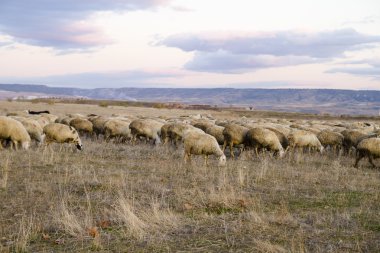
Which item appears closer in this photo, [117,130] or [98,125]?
[117,130]

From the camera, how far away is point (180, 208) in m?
9.38

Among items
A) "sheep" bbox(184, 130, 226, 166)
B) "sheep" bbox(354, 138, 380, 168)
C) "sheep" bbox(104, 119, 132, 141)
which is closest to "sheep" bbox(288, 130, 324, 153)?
"sheep" bbox(354, 138, 380, 168)

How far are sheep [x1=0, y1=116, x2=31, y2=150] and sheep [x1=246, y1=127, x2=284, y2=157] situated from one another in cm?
917

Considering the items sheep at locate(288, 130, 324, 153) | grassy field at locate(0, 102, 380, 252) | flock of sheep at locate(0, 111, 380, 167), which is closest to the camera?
grassy field at locate(0, 102, 380, 252)

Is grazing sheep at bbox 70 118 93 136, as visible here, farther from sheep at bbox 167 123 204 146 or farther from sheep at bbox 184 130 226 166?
sheep at bbox 184 130 226 166

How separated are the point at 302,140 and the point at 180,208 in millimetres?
13781

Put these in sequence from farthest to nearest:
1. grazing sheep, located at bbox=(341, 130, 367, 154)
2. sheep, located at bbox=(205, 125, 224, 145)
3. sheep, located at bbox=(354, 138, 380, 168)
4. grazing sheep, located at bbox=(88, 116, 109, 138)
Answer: grazing sheep, located at bbox=(88, 116, 109, 138) → grazing sheep, located at bbox=(341, 130, 367, 154) → sheep, located at bbox=(205, 125, 224, 145) → sheep, located at bbox=(354, 138, 380, 168)

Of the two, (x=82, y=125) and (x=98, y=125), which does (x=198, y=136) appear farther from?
(x=82, y=125)

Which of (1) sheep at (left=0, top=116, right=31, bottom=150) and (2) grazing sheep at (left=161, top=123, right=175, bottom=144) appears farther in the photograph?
(2) grazing sheep at (left=161, top=123, right=175, bottom=144)

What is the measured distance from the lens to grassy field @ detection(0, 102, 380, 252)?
7.28 m

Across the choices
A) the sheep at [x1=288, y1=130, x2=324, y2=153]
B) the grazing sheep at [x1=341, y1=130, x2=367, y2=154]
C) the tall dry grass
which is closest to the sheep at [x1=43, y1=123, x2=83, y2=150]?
the tall dry grass

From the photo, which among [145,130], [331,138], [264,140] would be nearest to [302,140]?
[331,138]

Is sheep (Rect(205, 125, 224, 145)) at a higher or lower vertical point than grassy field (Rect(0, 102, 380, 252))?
higher

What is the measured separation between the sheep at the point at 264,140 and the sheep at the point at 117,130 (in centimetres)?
733
